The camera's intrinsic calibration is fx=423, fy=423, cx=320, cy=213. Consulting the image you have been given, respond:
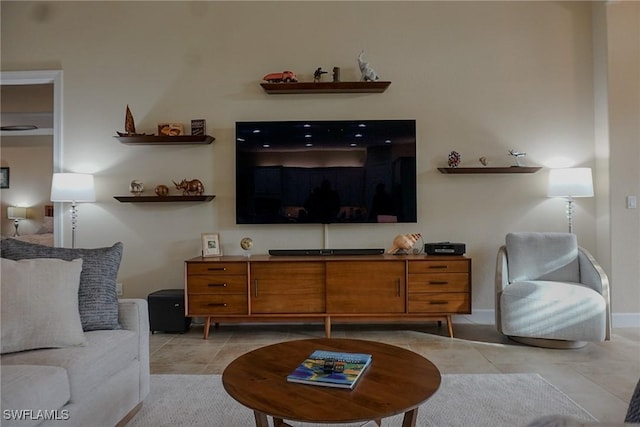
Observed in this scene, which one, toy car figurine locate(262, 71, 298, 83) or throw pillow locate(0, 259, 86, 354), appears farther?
toy car figurine locate(262, 71, 298, 83)

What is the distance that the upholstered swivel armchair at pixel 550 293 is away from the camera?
2.99 m

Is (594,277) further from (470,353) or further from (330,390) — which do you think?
(330,390)

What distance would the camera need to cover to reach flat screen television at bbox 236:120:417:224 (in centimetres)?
380

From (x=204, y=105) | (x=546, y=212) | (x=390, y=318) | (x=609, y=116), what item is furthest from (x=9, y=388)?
(x=609, y=116)

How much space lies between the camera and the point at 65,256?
201 cm

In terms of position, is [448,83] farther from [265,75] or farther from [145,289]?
[145,289]

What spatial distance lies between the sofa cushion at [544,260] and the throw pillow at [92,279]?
114 inches

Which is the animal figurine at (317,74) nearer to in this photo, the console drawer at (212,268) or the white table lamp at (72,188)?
the console drawer at (212,268)

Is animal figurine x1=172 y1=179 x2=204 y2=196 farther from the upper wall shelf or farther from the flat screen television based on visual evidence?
the upper wall shelf

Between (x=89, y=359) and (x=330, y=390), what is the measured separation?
3.21ft

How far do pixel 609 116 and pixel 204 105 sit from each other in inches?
143

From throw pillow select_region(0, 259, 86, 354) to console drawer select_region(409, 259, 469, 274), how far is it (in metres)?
2.39

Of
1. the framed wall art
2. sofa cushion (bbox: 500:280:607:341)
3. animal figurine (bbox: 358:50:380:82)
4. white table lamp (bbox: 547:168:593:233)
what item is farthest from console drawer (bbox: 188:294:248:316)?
the framed wall art

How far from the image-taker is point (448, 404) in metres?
2.17
